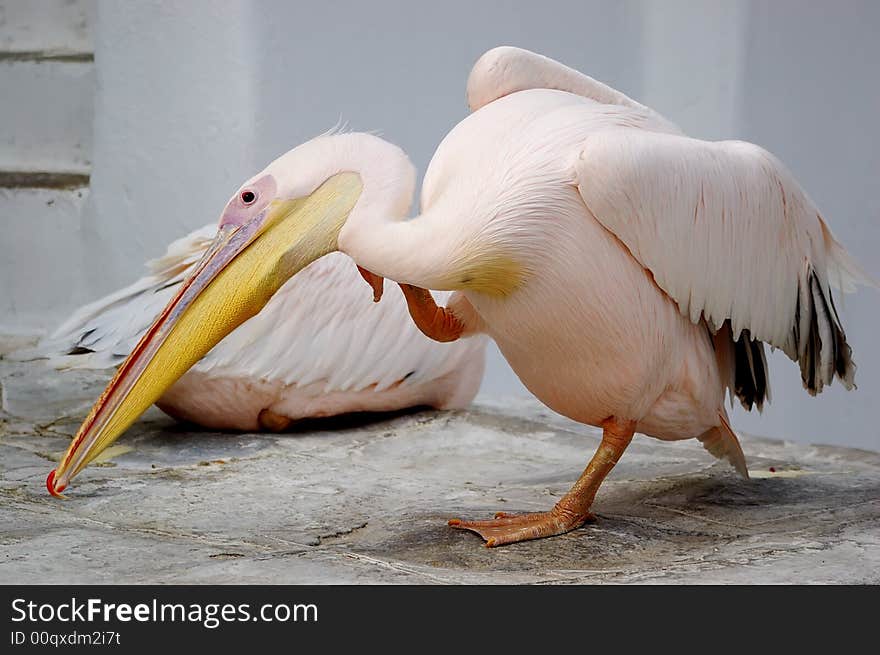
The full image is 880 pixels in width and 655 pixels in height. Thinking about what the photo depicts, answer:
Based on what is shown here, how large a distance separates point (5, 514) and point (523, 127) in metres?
1.26

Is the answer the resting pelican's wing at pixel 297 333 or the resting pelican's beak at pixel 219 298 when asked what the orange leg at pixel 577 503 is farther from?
the resting pelican's wing at pixel 297 333

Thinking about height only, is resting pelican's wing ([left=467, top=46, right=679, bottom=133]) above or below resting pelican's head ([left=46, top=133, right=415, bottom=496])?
above

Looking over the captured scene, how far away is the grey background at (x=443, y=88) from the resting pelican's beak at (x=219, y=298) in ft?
7.28

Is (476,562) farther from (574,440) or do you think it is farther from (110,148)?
(110,148)

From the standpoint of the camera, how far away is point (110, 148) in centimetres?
464

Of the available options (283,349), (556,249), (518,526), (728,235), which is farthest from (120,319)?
(728,235)

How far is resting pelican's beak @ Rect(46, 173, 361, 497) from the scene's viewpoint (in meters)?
2.06

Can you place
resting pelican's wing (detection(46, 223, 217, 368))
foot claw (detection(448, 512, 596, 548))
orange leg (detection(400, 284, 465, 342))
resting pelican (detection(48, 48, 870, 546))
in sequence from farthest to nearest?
resting pelican's wing (detection(46, 223, 217, 368)) → orange leg (detection(400, 284, 465, 342)) → foot claw (detection(448, 512, 596, 548)) → resting pelican (detection(48, 48, 870, 546))

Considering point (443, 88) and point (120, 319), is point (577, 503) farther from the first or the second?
point (443, 88)

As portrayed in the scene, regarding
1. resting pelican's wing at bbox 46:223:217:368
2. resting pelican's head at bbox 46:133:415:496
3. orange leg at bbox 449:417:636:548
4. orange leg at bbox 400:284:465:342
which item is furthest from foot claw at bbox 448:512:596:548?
resting pelican's wing at bbox 46:223:217:368

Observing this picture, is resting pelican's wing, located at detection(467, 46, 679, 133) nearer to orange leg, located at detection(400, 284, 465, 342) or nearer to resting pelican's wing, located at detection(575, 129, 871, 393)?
resting pelican's wing, located at detection(575, 129, 871, 393)

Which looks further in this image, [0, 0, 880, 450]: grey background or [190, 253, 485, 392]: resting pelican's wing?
[0, 0, 880, 450]: grey background

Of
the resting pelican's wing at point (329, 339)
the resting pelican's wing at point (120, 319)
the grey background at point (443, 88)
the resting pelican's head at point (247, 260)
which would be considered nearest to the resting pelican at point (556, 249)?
the resting pelican's head at point (247, 260)

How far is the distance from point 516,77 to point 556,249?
1.38ft
